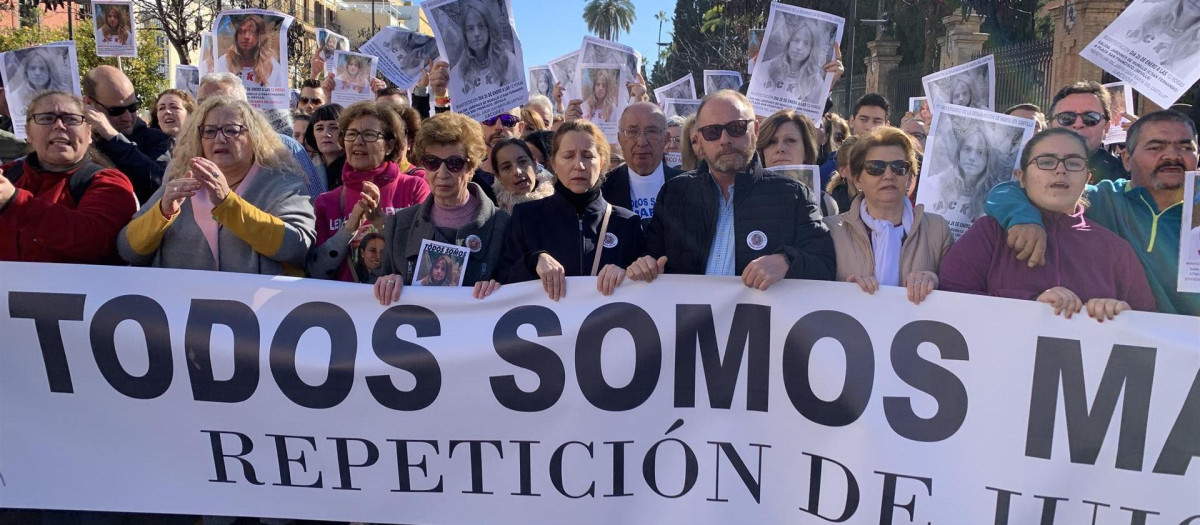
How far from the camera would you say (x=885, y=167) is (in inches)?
138

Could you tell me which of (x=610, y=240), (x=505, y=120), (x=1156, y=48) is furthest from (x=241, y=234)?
(x=1156, y=48)

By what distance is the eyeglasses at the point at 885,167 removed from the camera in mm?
3504

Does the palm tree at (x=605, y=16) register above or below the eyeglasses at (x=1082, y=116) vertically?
above

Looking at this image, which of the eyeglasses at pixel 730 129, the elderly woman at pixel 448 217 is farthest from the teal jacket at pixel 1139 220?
the elderly woman at pixel 448 217

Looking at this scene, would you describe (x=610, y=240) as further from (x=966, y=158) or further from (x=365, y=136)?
(x=966, y=158)

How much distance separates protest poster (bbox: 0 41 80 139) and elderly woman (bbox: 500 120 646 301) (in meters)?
3.93

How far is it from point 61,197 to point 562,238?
79.0 inches

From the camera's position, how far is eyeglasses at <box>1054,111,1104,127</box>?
4707mm

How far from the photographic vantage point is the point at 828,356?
3260 mm

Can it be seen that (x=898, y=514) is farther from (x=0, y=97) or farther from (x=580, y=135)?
(x=0, y=97)

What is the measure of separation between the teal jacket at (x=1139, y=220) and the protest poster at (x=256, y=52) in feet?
16.3

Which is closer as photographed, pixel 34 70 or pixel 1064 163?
pixel 1064 163

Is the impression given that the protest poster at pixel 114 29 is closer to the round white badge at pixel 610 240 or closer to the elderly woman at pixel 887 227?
the round white badge at pixel 610 240

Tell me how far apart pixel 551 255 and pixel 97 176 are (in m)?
1.88
